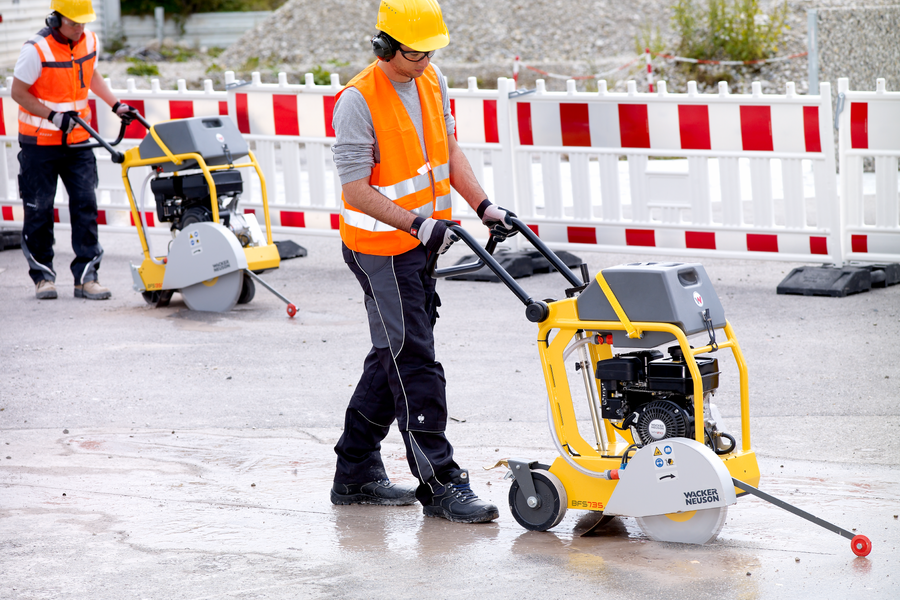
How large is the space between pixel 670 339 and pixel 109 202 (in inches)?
307

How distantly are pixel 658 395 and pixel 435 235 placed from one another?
2.97 feet

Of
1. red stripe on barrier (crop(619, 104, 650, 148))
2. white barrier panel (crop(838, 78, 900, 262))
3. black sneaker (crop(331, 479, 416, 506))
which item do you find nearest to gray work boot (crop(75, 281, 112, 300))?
red stripe on barrier (crop(619, 104, 650, 148))

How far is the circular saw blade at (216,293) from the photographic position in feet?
24.9

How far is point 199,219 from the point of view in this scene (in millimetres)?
7695

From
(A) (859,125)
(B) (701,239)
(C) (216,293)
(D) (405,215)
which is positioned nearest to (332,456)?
Answer: (D) (405,215)

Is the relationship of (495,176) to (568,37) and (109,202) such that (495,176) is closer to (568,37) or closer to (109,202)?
(109,202)

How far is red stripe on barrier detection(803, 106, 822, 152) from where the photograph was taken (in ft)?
24.7

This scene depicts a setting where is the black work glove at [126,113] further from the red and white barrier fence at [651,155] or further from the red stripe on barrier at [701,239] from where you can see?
the red stripe on barrier at [701,239]

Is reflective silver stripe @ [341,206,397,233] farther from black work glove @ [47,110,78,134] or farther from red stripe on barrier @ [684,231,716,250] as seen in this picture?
red stripe on barrier @ [684,231,716,250]

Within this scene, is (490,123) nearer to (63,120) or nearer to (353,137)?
(63,120)

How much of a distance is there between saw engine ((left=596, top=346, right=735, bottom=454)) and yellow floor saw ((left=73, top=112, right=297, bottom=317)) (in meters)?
4.16

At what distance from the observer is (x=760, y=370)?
19.2ft

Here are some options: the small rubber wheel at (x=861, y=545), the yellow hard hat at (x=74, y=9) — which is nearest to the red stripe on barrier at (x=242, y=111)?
the yellow hard hat at (x=74, y=9)

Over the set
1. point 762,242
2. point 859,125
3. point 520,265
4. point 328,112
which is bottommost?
point 520,265
